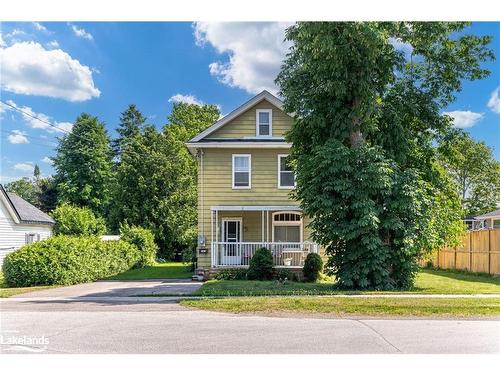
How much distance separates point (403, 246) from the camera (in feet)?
43.3

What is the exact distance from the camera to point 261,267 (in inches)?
688

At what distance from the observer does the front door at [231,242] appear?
1897cm

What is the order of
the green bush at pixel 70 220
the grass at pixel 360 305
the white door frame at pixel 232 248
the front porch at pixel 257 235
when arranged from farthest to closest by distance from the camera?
the green bush at pixel 70 220 < the white door frame at pixel 232 248 < the front porch at pixel 257 235 < the grass at pixel 360 305

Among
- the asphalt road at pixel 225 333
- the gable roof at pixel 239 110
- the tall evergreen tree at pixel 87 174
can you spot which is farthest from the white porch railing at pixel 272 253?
the asphalt road at pixel 225 333

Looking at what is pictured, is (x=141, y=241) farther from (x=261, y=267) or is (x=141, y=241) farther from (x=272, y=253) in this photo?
(x=261, y=267)

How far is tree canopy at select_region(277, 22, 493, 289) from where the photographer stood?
42.1 feet

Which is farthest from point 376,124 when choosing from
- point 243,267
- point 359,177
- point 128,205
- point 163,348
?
point 128,205

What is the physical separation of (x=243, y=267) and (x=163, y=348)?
11987mm

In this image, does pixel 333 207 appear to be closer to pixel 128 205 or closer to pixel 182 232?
pixel 182 232

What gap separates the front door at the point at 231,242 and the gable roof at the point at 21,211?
935cm

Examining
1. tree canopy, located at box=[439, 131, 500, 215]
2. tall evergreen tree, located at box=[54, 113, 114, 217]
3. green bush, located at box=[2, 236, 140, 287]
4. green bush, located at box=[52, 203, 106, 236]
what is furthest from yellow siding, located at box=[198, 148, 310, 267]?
tree canopy, located at box=[439, 131, 500, 215]

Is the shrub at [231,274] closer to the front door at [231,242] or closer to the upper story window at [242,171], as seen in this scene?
the front door at [231,242]

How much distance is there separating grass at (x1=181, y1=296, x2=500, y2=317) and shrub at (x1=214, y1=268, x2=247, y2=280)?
698 centimetres

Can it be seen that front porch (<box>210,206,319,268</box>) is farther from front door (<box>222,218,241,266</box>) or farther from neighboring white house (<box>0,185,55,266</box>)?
neighboring white house (<box>0,185,55,266</box>)
